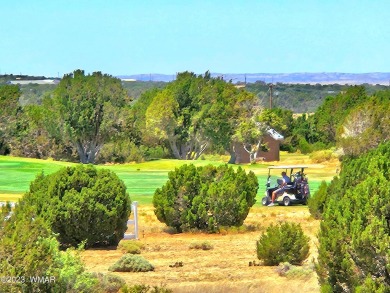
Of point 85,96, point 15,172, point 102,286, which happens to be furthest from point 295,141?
point 102,286

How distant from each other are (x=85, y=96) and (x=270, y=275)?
59.1m

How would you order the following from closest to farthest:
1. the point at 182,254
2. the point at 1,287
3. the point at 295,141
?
the point at 1,287 → the point at 182,254 → the point at 295,141

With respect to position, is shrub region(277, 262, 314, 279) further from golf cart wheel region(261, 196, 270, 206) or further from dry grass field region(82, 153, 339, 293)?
golf cart wheel region(261, 196, 270, 206)

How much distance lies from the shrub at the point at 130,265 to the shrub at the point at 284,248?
7.72 feet

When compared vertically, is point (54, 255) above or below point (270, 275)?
above

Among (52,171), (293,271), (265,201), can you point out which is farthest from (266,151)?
(293,271)

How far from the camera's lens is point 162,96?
7969 centimetres

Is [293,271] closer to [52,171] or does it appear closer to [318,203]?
[318,203]

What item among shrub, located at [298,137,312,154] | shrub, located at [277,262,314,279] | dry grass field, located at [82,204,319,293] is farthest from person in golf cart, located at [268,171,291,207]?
shrub, located at [298,137,312,154]

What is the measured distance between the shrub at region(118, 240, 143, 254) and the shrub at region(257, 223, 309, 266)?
3.29m

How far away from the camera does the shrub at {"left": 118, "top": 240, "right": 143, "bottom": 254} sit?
23.6 meters

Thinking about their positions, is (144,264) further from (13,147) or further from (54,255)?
(13,147)

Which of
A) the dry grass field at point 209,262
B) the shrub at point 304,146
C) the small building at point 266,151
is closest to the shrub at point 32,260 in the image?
the dry grass field at point 209,262

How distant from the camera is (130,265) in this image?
Result: 67.7 ft
